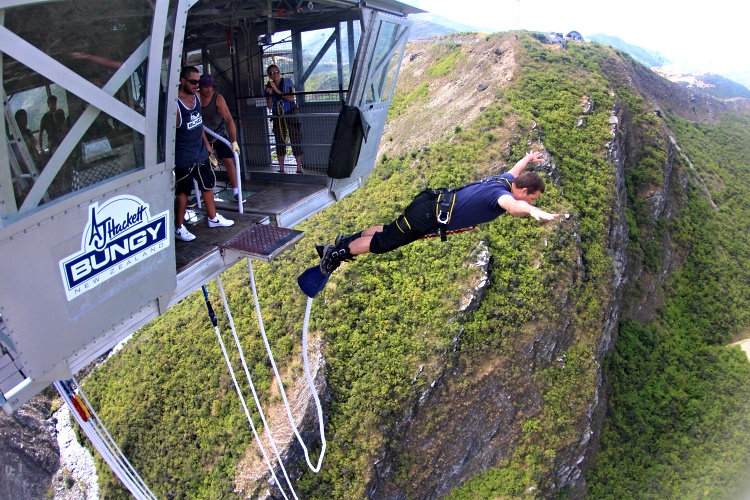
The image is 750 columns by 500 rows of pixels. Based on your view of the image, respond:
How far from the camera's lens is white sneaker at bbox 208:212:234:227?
5855mm

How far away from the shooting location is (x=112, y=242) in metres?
3.93

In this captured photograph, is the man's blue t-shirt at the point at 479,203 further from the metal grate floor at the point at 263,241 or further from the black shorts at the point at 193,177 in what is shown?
the black shorts at the point at 193,177

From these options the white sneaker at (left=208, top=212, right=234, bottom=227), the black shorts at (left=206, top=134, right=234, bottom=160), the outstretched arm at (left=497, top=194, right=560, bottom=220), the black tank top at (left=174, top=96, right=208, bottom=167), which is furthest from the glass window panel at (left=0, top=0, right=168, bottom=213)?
the outstretched arm at (left=497, top=194, right=560, bottom=220)

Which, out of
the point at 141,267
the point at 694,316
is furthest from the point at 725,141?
the point at 141,267

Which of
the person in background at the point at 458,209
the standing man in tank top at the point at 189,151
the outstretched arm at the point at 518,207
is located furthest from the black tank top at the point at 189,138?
the outstretched arm at the point at 518,207

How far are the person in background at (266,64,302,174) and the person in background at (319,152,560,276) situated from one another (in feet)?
8.02

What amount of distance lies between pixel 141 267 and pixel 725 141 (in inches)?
1694

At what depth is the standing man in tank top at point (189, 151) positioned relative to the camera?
5.13 meters

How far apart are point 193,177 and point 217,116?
1.19 meters

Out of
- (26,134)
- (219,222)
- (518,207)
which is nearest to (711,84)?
(518,207)

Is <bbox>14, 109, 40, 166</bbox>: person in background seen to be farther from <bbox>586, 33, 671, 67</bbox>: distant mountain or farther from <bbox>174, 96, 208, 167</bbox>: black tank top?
<bbox>586, 33, 671, 67</bbox>: distant mountain

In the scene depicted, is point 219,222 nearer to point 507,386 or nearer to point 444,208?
point 444,208

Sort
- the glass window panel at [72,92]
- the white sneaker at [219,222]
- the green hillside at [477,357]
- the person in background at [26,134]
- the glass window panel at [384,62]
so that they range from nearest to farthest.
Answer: the glass window panel at [72,92] → the person in background at [26,134] → the white sneaker at [219,222] → the glass window panel at [384,62] → the green hillside at [477,357]

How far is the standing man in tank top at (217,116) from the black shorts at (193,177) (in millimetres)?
394
